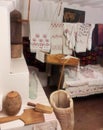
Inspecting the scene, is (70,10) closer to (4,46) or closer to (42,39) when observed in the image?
(42,39)

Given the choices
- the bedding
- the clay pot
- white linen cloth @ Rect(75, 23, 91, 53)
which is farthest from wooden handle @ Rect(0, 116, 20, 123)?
white linen cloth @ Rect(75, 23, 91, 53)

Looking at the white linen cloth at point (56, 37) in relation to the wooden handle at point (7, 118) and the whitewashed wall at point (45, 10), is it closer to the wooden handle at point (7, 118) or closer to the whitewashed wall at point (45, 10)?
the whitewashed wall at point (45, 10)

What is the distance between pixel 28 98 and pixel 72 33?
126 centimetres

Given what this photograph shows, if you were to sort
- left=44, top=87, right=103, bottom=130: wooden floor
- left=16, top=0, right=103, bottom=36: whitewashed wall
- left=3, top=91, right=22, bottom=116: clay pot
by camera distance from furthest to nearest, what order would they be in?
left=16, top=0, right=103, bottom=36: whitewashed wall, left=44, top=87, right=103, bottom=130: wooden floor, left=3, top=91, right=22, bottom=116: clay pot

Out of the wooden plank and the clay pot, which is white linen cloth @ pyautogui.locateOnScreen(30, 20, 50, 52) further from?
the clay pot

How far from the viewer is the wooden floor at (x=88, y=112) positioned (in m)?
2.59

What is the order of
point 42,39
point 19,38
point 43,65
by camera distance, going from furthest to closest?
point 43,65, point 42,39, point 19,38

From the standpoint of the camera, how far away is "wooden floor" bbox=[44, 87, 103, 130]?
8.50 ft

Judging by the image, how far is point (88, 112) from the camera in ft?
9.45

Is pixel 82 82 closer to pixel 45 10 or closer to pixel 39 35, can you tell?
pixel 39 35

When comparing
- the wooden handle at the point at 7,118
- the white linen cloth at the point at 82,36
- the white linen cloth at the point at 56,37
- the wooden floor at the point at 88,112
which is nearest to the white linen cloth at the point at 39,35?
the white linen cloth at the point at 56,37

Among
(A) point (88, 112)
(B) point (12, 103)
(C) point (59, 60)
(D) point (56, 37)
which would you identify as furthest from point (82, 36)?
(B) point (12, 103)

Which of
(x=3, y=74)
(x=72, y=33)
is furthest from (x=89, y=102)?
(x=3, y=74)

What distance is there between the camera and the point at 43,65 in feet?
11.1
